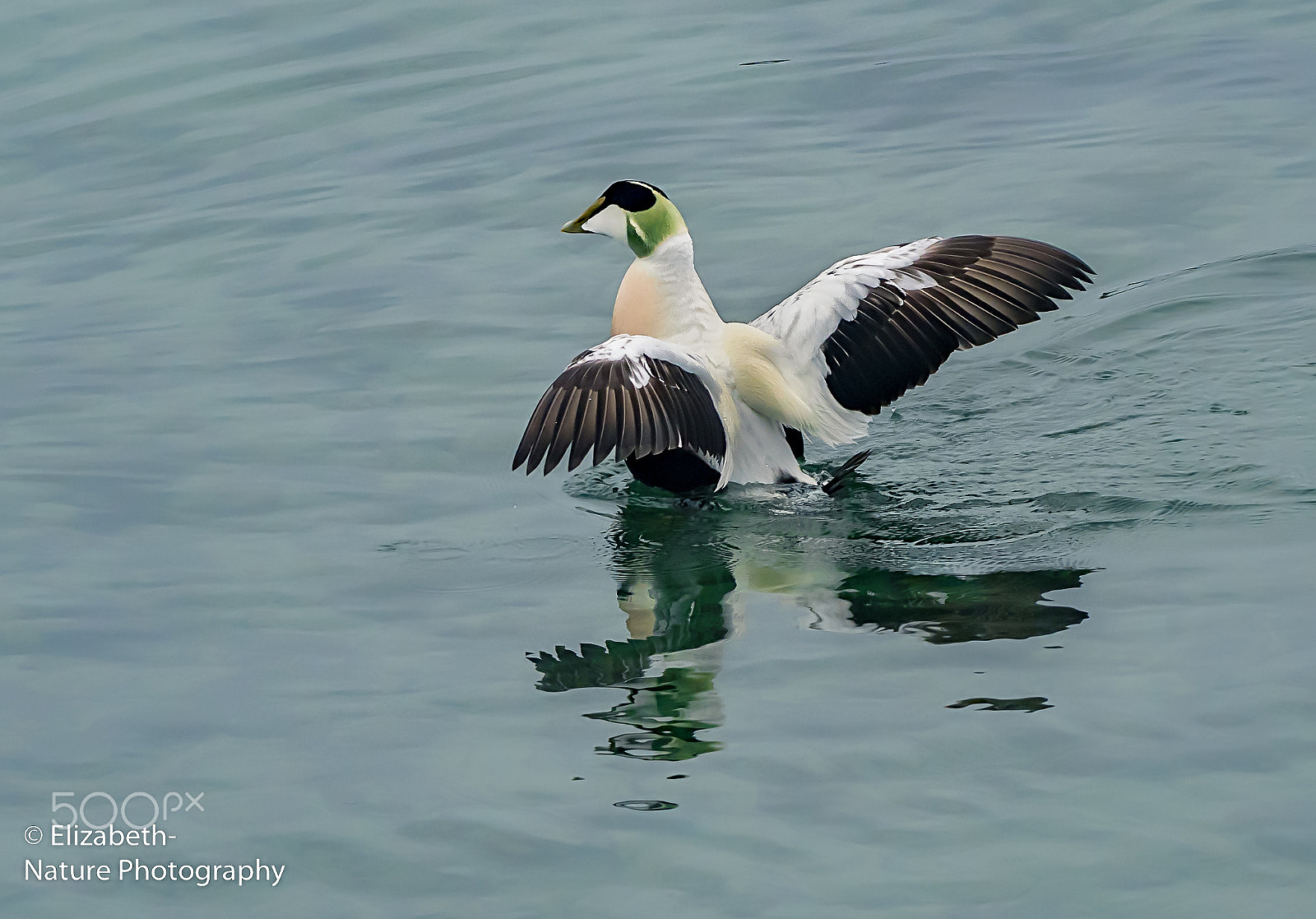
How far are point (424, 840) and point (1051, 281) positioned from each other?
12.3ft

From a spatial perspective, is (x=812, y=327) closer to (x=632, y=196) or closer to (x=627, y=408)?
(x=632, y=196)

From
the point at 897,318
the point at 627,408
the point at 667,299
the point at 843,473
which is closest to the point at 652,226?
the point at 667,299

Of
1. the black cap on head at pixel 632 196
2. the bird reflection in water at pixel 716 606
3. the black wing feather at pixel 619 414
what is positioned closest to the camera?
the bird reflection in water at pixel 716 606

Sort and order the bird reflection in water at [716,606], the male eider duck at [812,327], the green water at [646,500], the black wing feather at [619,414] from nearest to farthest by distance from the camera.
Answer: the green water at [646,500]
the bird reflection in water at [716,606]
the black wing feather at [619,414]
the male eider duck at [812,327]

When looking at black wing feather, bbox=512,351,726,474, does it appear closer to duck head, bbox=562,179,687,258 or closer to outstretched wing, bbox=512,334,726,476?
outstretched wing, bbox=512,334,726,476

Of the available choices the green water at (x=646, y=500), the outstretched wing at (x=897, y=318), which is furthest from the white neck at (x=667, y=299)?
the green water at (x=646, y=500)

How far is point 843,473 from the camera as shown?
22.7 feet

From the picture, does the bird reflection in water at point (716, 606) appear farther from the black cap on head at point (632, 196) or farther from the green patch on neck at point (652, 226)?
the black cap on head at point (632, 196)

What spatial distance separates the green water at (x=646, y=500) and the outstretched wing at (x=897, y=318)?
1.30 ft

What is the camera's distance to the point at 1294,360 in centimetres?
739

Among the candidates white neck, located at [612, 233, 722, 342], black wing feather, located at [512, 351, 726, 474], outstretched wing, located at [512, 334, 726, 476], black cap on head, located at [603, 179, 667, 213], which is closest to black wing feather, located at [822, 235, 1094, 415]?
white neck, located at [612, 233, 722, 342]

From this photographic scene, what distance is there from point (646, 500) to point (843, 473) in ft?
2.59

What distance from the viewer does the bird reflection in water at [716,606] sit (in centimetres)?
508

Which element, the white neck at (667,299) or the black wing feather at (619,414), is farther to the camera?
the white neck at (667,299)
